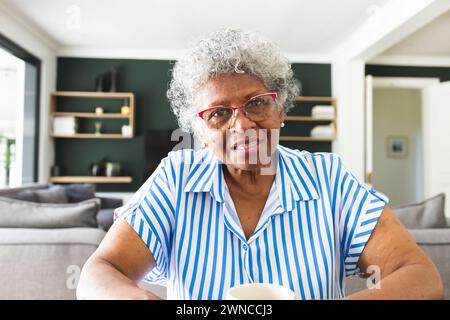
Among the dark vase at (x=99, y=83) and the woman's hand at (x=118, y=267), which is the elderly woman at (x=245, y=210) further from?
the dark vase at (x=99, y=83)

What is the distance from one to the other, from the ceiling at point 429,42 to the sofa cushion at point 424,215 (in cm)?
231

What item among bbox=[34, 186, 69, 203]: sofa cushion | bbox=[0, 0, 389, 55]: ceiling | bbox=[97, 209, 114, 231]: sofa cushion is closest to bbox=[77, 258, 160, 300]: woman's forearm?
bbox=[97, 209, 114, 231]: sofa cushion

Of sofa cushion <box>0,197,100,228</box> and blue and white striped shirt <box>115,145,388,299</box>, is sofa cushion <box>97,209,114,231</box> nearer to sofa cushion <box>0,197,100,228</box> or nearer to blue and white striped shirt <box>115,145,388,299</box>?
sofa cushion <box>0,197,100,228</box>

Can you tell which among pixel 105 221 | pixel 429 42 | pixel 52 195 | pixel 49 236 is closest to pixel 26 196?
pixel 52 195

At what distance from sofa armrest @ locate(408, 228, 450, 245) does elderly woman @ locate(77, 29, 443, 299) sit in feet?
2.70

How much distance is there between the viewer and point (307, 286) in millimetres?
575

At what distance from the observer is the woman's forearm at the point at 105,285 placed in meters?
0.43

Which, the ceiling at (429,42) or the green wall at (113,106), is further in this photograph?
the green wall at (113,106)

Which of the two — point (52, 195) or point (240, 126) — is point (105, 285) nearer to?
point (240, 126)

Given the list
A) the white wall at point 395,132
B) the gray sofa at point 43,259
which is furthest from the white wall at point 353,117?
the gray sofa at point 43,259

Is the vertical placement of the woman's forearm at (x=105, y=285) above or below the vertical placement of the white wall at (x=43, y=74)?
below

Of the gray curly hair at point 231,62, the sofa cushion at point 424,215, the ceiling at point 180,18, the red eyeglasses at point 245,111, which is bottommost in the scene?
the sofa cushion at point 424,215

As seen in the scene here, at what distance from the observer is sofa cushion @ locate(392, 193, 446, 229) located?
147 centimetres
